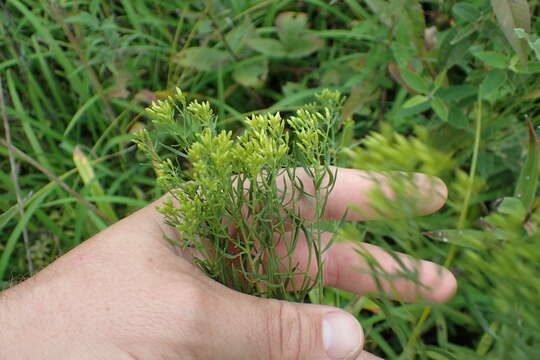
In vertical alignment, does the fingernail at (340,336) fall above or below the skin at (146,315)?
below

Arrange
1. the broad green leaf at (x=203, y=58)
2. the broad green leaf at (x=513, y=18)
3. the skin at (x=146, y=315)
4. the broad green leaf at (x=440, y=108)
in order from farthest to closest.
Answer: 1. the broad green leaf at (x=203, y=58)
2. the broad green leaf at (x=440, y=108)
3. the broad green leaf at (x=513, y=18)
4. the skin at (x=146, y=315)

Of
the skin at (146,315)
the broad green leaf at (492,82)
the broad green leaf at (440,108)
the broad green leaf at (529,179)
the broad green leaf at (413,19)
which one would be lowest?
the skin at (146,315)

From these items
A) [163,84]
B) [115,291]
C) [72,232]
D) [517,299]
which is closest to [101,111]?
[163,84]

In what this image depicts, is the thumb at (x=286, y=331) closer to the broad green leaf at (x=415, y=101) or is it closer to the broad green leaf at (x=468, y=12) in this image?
the broad green leaf at (x=415, y=101)

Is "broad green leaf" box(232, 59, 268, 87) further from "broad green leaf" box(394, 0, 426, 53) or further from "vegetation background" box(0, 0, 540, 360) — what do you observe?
"broad green leaf" box(394, 0, 426, 53)

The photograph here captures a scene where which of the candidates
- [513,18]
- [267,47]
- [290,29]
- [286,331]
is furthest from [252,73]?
[286,331]

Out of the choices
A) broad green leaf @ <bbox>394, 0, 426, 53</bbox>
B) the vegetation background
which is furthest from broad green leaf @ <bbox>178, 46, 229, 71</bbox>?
broad green leaf @ <bbox>394, 0, 426, 53</bbox>

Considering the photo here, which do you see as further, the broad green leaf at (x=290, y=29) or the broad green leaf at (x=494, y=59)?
the broad green leaf at (x=290, y=29)

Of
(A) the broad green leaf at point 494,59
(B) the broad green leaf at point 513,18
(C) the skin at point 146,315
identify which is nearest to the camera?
(C) the skin at point 146,315

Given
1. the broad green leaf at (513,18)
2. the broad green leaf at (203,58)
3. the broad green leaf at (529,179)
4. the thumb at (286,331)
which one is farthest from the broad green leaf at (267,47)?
the thumb at (286,331)
